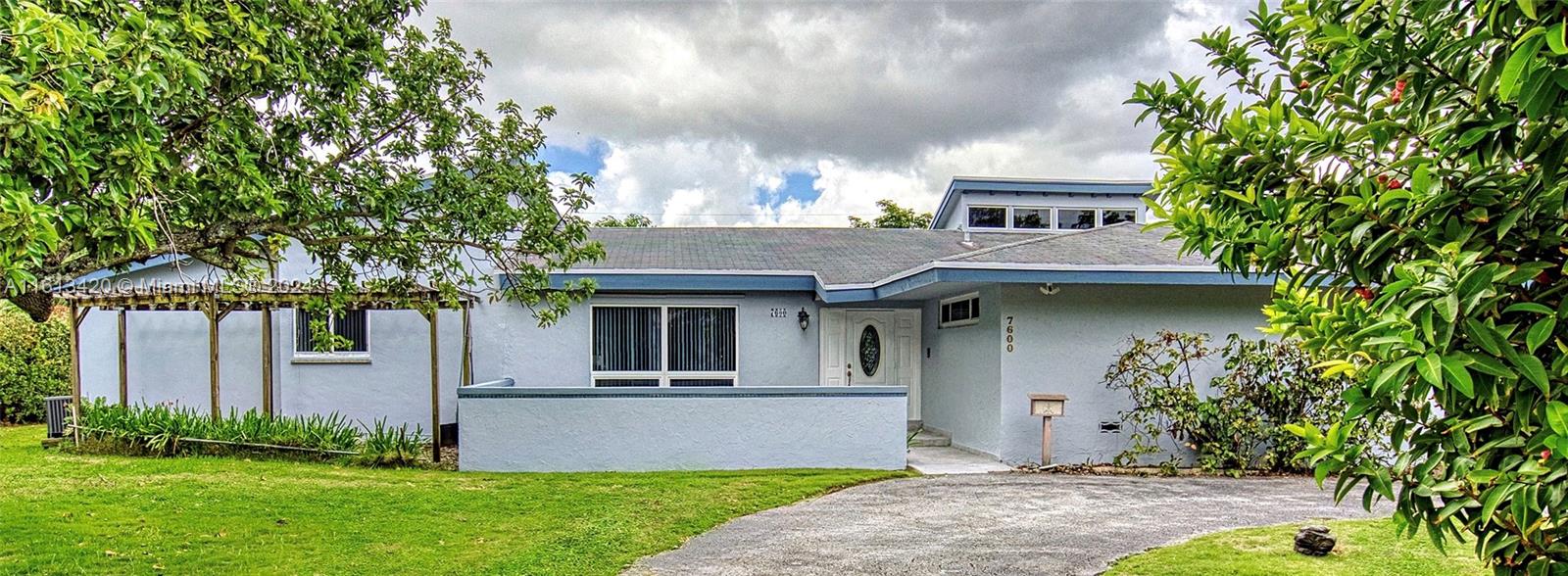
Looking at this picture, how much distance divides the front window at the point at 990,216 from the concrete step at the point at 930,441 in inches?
239

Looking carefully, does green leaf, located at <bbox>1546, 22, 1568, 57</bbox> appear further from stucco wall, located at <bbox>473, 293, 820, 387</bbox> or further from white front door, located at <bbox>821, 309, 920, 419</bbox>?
white front door, located at <bbox>821, 309, 920, 419</bbox>

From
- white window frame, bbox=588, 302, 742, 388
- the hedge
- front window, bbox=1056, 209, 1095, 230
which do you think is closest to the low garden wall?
white window frame, bbox=588, 302, 742, 388

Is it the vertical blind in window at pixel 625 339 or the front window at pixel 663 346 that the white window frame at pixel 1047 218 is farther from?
the vertical blind in window at pixel 625 339

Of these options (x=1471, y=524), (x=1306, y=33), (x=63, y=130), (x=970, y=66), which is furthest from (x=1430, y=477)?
(x=970, y=66)

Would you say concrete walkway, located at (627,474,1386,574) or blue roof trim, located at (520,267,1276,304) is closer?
concrete walkway, located at (627,474,1386,574)

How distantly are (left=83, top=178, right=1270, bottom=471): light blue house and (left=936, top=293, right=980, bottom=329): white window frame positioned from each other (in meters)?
0.05

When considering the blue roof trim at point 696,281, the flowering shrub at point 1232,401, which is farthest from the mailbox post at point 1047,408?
the blue roof trim at point 696,281

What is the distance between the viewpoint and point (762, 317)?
1354 centimetres

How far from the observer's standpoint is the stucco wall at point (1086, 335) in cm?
1119

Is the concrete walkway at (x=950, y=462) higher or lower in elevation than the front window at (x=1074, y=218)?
lower

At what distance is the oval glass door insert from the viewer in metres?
14.1

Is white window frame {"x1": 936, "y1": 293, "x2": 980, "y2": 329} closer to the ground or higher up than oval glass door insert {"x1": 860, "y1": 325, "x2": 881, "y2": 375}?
higher up

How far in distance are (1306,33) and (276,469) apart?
1098cm

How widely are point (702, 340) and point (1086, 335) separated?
5571 mm
